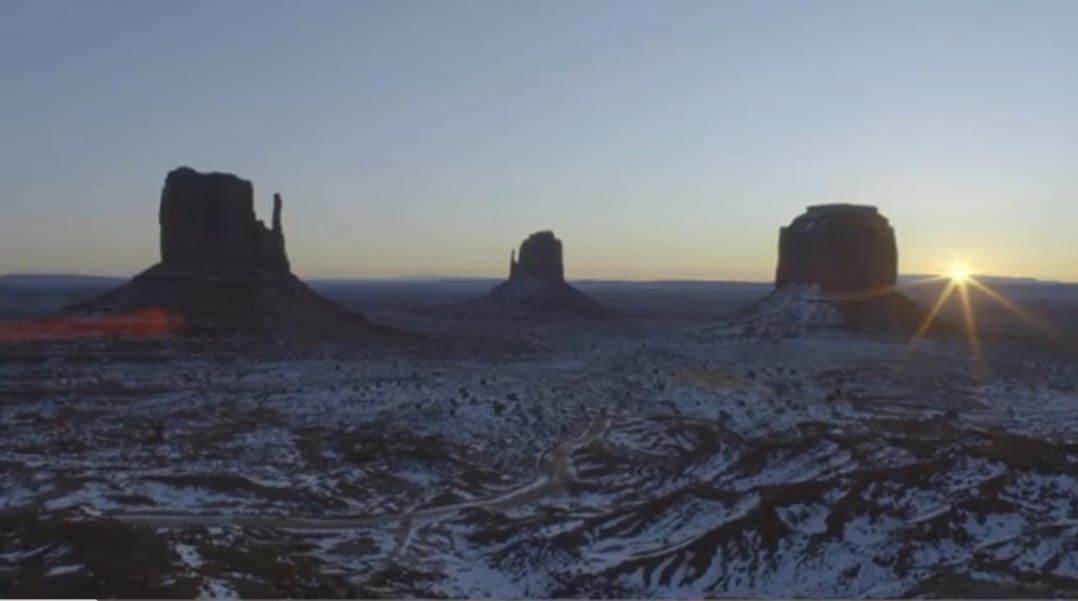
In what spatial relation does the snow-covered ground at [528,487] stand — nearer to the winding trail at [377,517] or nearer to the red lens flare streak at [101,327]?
the winding trail at [377,517]

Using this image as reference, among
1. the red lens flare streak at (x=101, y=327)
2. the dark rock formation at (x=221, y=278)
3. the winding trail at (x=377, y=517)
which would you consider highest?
the dark rock formation at (x=221, y=278)

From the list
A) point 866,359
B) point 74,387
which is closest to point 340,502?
point 74,387

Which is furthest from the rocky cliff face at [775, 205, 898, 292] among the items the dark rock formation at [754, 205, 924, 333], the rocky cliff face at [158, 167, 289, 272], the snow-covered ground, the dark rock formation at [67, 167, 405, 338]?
the rocky cliff face at [158, 167, 289, 272]

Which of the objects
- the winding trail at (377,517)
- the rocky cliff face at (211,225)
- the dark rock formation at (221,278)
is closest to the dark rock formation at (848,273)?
the dark rock formation at (221,278)

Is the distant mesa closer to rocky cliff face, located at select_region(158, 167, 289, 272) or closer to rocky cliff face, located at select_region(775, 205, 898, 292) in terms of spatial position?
rocky cliff face, located at select_region(775, 205, 898, 292)

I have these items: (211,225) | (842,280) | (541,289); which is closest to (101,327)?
(211,225)

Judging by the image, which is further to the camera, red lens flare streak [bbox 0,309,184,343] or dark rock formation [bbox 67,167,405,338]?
dark rock formation [bbox 67,167,405,338]
